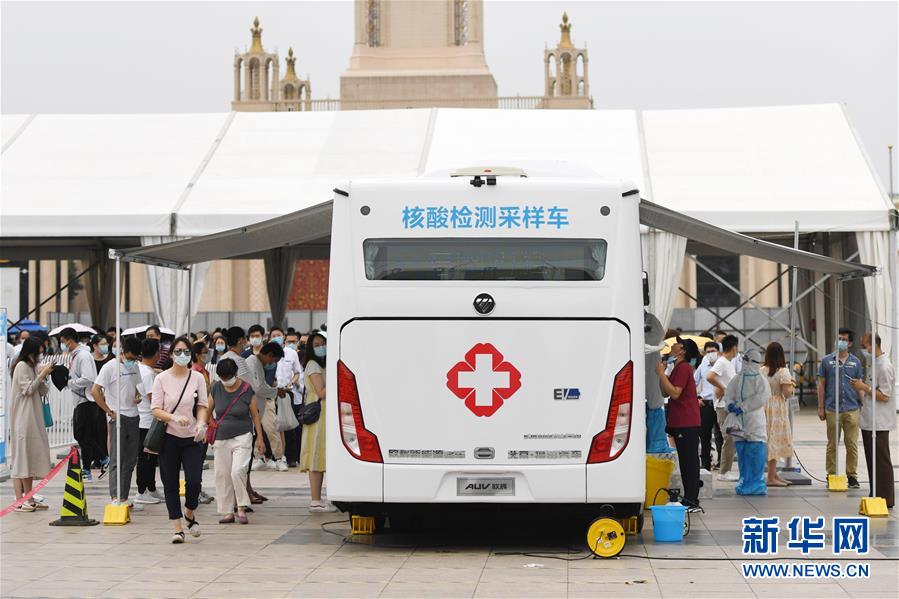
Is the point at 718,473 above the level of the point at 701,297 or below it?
below

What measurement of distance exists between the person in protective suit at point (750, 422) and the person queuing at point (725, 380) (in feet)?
1.96

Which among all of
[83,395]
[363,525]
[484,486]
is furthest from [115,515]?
[484,486]

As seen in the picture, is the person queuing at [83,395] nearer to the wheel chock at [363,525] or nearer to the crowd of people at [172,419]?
the crowd of people at [172,419]

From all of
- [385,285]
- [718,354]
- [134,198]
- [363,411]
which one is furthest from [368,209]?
[134,198]

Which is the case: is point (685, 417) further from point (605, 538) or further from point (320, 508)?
point (320, 508)

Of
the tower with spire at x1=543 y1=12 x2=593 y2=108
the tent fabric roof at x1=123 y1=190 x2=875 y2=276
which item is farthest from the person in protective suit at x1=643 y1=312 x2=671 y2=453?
the tower with spire at x1=543 y1=12 x2=593 y2=108

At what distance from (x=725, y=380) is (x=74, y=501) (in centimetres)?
792

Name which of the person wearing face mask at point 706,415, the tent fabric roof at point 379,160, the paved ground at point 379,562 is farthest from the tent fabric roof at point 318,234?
the tent fabric roof at point 379,160

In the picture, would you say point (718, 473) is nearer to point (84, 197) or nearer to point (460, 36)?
point (84, 197)

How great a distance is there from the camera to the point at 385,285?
33.8 feet

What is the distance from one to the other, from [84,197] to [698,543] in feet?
55.2

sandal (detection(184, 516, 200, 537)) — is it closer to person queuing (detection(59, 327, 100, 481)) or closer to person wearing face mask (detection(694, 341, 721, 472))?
person queuing (detection(59, 327, 100, 481))

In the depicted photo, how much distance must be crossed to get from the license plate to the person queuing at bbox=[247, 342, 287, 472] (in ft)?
12.9

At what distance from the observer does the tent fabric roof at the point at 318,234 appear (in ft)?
39.9
